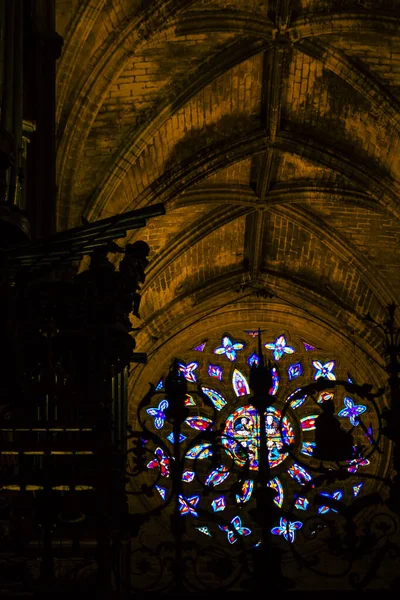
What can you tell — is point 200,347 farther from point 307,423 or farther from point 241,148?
point 241,148

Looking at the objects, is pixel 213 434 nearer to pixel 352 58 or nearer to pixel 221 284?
pixel 352 58

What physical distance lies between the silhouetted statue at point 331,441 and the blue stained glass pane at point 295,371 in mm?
16586

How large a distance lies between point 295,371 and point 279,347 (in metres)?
0.63

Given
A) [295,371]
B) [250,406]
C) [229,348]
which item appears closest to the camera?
[250,406]

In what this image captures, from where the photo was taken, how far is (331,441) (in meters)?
4.27

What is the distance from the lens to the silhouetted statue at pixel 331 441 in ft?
13.9

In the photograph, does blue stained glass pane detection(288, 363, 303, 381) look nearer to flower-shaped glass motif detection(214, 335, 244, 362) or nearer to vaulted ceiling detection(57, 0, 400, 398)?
vaulted ceiling detection(57, 0, 400, 398)

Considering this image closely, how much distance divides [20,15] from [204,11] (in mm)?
6869

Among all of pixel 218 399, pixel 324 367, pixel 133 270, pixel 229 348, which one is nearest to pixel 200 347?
pixel 229 348

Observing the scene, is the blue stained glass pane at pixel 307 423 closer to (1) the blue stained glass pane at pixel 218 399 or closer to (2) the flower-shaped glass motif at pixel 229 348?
(1) the blue stained glass pane at pixel 218 399

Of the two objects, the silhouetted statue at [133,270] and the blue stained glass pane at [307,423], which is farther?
the blue stained glass pane at [307,423]

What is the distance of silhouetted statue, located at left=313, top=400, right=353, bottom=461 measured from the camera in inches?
167

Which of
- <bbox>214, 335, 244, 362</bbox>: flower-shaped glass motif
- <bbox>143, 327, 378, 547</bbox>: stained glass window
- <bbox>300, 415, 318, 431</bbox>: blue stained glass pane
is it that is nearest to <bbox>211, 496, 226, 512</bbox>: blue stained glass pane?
<bbox>143, 327, 378, 547</bbox>: stained glass window

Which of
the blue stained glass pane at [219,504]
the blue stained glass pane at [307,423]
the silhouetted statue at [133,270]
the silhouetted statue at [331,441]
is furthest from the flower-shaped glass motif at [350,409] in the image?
the silhouetted statue at [331,441]
